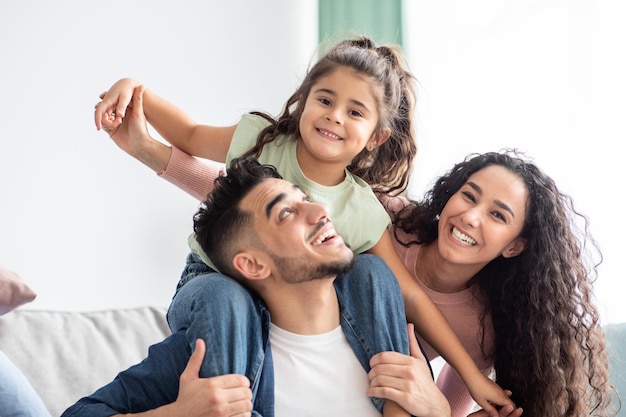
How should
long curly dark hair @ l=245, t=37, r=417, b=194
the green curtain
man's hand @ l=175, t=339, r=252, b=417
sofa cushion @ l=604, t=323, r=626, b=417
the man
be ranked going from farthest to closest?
1. the green curtain
2. sofa cushion @ l=604, t=323, r=626, b=417
3. long curly dark hair @ l=245, t=37, r=417, b=194
4. the man
5. man's hand @ l=175, t=339, r=252, b=417

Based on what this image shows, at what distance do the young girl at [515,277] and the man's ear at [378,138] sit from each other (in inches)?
7.8

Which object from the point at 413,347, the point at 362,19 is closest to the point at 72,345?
the point at 413,347

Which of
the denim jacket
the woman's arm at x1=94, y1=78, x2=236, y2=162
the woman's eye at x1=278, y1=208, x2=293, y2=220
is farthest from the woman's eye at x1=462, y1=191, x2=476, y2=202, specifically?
the woman's arm at x1=94, y1=78, x2=236, y2=162

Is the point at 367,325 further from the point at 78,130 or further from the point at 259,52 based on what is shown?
the point at 259,52

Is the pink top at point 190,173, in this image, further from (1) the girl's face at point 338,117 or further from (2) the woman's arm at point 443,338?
(2) the woman's arm at point 443,338

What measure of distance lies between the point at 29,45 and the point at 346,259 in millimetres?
1873

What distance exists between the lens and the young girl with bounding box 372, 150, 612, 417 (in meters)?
2.11

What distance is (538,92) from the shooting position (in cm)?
313

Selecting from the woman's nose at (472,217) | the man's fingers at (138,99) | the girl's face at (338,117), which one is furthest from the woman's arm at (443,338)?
the man's fingers at (138,99)

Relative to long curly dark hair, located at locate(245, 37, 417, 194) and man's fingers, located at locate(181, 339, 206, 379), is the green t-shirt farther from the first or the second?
man's fingers, located at locate(181, 339, 206, 379)

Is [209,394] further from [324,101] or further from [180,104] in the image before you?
[180,104]

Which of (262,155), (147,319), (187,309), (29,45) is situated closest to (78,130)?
(29,45)

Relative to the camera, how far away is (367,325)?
6.15 ft

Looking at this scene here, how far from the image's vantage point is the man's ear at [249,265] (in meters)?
1.84
